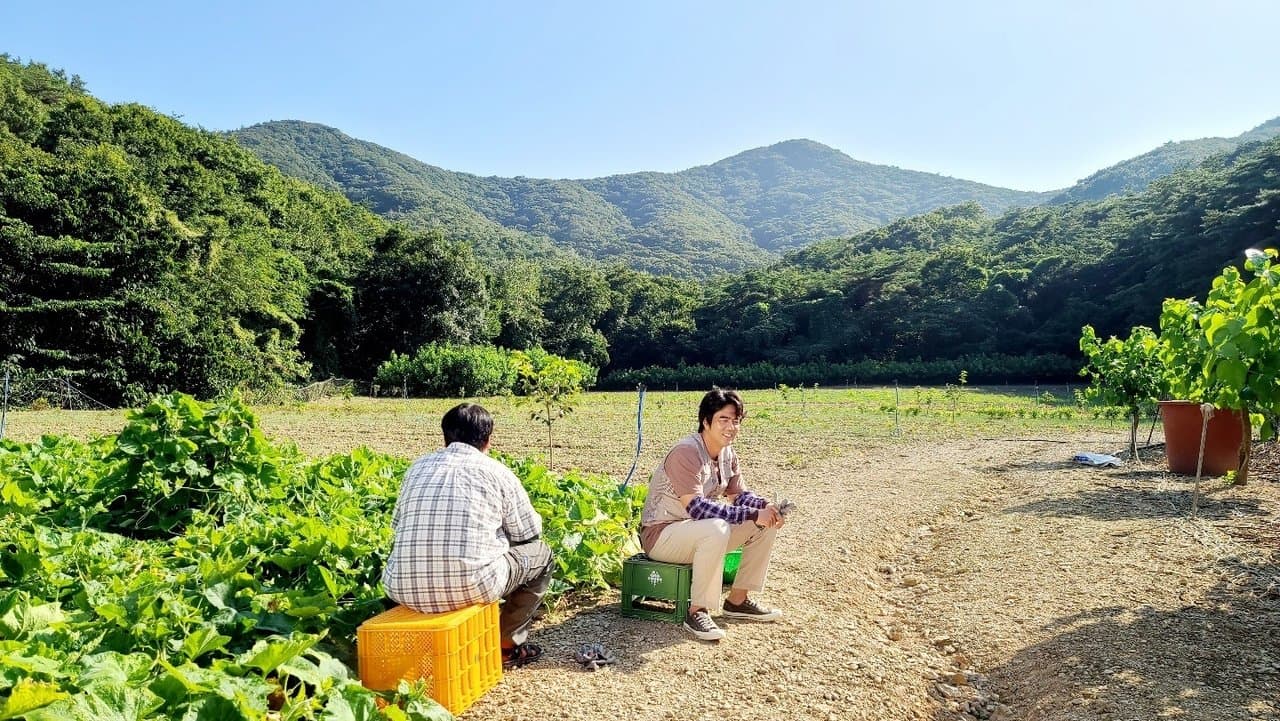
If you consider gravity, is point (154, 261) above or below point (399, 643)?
above

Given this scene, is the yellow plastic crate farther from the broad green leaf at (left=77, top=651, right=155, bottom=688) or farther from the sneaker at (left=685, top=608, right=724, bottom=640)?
the sneaker at (left=685, top=608, right=724, bottom=640)

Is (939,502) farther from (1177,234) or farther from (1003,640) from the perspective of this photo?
(1177,234)

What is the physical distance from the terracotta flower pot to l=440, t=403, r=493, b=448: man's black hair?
8.90 meters

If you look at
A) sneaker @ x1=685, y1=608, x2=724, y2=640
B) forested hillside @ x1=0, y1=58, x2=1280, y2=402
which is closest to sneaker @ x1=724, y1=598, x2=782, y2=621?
sneaker @ x1=685, y1=608, x2=724, y2=640

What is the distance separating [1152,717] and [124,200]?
29582 millimetres

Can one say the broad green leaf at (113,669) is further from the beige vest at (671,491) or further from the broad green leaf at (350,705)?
the beige vest at (671,491)

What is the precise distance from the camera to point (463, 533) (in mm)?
3291

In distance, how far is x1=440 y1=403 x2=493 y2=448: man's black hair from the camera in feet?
11.5

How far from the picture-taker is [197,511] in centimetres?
509

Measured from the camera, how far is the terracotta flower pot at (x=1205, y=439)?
913 cm

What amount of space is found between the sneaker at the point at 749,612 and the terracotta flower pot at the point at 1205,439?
23.8ft

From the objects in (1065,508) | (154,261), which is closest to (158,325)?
(154,261)

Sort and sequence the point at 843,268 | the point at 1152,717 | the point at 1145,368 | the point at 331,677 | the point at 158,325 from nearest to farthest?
the point at 331,677, the point at 1152,717, the point at 1145,368, the point at 158,325, the point at 843,268

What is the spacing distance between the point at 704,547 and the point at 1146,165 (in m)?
153
